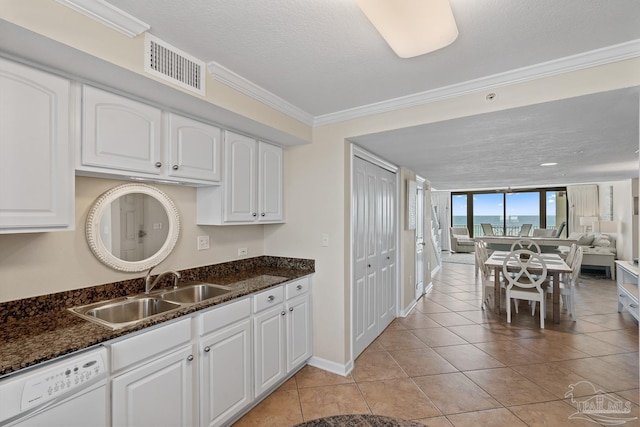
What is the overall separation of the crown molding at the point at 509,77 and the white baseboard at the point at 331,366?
2244 millimetres

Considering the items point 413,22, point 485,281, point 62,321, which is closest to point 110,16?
point 413,22

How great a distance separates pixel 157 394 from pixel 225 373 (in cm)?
46

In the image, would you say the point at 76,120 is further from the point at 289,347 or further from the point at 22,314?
the point at 289,347

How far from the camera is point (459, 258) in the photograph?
9.16 metres

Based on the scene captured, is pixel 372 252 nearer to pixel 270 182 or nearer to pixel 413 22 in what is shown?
pixel 270 182

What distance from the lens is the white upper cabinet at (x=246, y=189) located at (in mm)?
2363

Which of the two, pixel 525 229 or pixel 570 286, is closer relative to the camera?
pixel 570 286

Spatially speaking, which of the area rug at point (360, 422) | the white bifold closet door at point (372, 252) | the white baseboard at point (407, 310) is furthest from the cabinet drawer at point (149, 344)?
the white baseboard at point (407, 310)

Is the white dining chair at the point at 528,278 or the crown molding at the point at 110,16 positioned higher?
Answer: the crown molding at the point at 110,16

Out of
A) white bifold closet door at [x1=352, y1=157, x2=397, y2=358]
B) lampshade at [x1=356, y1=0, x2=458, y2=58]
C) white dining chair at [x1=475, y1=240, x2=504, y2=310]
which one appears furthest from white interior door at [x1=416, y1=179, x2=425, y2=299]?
lampshade at [x1=356, y1=0, x2=458, y2=58]

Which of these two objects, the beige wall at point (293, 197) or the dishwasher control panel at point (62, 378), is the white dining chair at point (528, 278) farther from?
the dishwasher control panel at point (62, 378)

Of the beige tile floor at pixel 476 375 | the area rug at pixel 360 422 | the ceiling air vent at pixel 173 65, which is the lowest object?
the beige tile floor at pixel 476 375

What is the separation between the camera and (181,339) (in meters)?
1.65

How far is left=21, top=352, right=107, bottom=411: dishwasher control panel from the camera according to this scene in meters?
1.08
